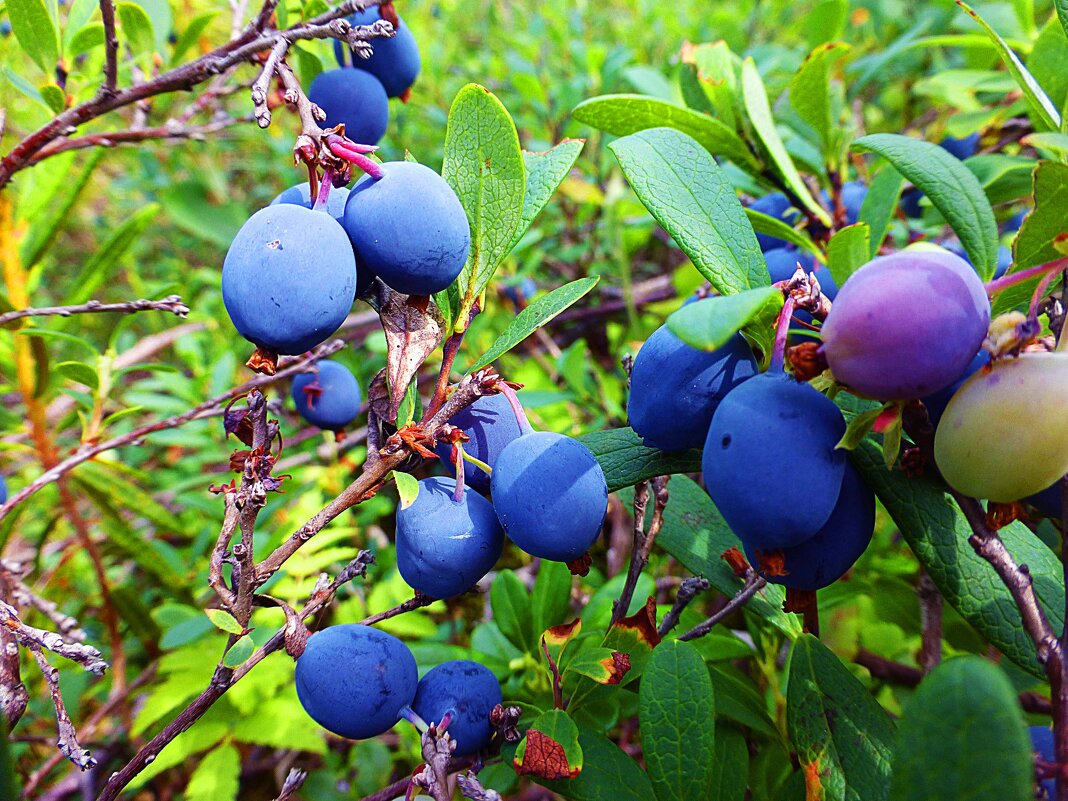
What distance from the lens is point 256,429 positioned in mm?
756

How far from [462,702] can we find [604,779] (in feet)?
0.63

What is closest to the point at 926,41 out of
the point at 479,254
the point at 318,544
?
the point at 479,254

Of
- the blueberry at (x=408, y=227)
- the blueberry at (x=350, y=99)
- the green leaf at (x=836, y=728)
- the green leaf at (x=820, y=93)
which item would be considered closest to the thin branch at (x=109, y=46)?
the blueberry at (x=350, y=99)

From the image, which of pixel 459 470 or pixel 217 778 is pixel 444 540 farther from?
pixel 217 778

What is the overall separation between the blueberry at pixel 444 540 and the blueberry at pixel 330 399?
50 cm

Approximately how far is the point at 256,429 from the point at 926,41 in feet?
5.25

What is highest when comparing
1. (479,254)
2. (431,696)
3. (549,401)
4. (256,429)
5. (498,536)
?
(479,254)

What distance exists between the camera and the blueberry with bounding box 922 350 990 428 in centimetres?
68

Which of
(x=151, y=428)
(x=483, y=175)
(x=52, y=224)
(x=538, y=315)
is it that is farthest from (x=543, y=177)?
(x=52, y=224)

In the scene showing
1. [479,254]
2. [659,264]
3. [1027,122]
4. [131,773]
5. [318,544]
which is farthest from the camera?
[659,264]

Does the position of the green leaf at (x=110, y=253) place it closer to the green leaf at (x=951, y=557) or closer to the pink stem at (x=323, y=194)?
the pink stem at (x=323, y=194)

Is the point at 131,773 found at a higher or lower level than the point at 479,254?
lower

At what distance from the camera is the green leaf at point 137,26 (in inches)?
53.6

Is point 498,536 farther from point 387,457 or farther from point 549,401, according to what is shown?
point 549,401
